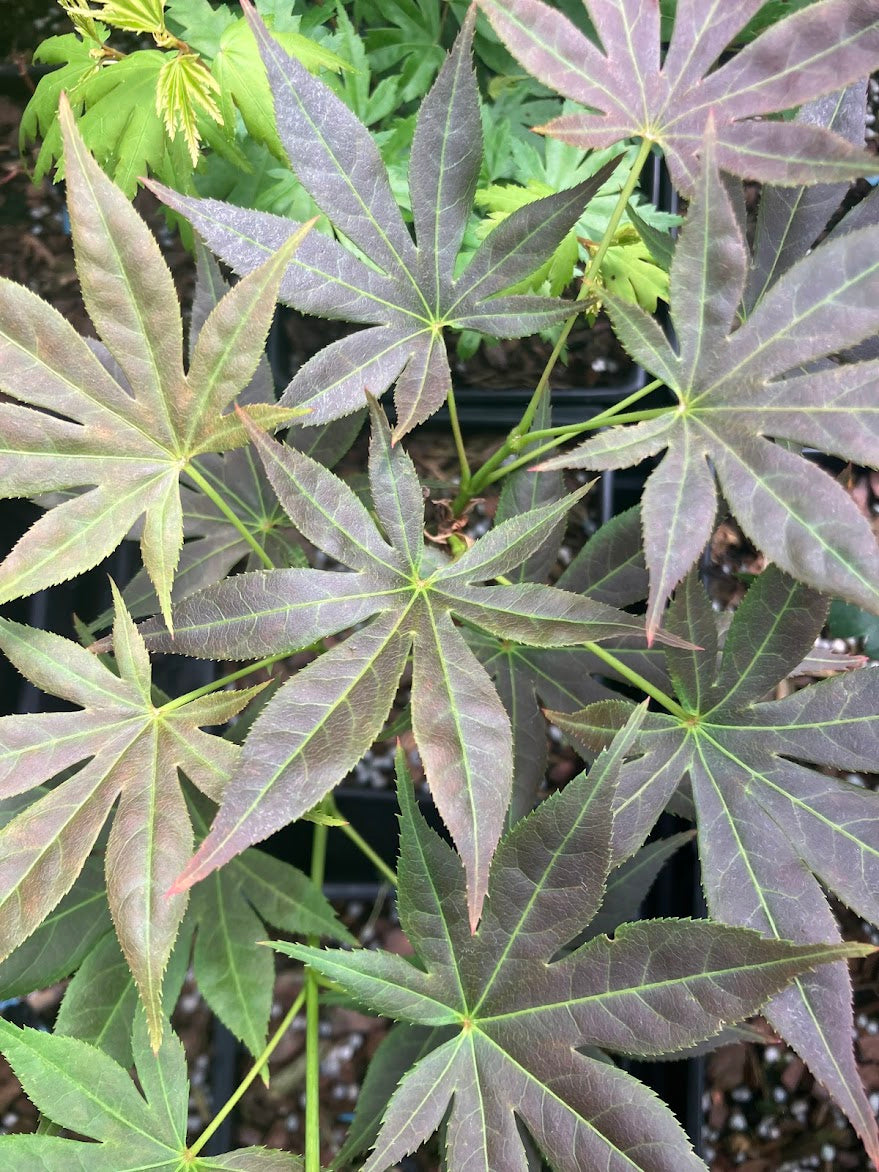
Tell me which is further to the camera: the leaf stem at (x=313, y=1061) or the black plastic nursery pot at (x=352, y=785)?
the black plastic nursery pot at (x=352, y=785)

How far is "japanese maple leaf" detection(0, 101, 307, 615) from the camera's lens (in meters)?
0.56

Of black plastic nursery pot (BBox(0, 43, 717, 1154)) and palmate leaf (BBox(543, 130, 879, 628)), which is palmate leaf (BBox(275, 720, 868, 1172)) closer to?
palmate leaf (BBox(543, 130, 879, 628))

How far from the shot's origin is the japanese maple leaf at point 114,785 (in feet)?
1.79

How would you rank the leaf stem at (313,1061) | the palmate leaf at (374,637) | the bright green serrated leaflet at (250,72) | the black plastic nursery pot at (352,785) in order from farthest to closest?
the black plastic nursery pot at (352,785) < the bright green serrated leaflet at (250,72) < the leaf stem at (313,1061) < the palmate leaf at (374,637)

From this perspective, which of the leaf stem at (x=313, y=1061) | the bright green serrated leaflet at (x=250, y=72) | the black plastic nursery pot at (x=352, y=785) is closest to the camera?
the leaf stem at (x=313, y=1061)

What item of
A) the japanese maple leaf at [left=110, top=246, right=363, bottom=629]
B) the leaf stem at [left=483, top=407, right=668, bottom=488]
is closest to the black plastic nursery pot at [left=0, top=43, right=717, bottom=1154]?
the japanese maple leaf at [left=110, top=246, right=363, bottom=629]

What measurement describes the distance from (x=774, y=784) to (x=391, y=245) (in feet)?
1.61

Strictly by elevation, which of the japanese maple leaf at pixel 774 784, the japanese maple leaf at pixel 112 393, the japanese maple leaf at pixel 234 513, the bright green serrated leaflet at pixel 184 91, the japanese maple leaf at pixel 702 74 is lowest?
the japanese maple leaf at pixel 774 784

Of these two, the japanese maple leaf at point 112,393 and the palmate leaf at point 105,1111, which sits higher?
the japanese maple leaf at point 112,393

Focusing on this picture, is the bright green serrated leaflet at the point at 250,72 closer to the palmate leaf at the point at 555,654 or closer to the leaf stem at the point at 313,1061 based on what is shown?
the palmate leaf at the point at 555,654

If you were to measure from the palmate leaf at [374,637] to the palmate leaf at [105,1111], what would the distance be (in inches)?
8.3

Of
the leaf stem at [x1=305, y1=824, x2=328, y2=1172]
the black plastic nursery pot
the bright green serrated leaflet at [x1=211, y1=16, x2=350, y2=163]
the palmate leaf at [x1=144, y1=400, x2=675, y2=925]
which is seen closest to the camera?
the palmate leaf at [x1=144, y1=400, x2=675, y2=925]

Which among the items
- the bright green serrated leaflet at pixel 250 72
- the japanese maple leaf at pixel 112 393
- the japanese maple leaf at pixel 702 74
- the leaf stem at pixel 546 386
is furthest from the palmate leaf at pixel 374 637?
the bright green serrated leaflet at pixel 250 72

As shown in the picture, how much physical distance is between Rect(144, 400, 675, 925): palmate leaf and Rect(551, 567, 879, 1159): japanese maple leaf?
0.11 m
